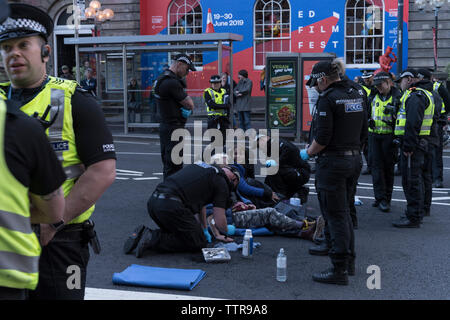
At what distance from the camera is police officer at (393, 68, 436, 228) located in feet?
23.6

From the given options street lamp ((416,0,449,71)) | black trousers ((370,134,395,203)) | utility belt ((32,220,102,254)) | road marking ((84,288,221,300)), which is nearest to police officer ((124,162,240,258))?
road marking ((84,288,221,300))

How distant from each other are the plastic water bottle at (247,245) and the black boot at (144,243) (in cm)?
100

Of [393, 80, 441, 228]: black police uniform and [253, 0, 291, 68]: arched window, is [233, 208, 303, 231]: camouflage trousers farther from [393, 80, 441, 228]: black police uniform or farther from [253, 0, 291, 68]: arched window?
[253, 0, 291, 68]: arched window

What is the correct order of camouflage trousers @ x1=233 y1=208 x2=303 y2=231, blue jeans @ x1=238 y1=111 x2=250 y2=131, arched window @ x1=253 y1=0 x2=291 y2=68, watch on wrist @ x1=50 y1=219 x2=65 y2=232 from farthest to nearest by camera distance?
arched window @ x1=253 y1=0 x2=291 y2=68 < blue jeans @ x1=238 y1=111 x2=250 y2=131 < camouflage trousers @ x1=233 y1=208 x2=303 y2=231 < watch on wrist @ x1=50 y1=219 x2=65 y2=232

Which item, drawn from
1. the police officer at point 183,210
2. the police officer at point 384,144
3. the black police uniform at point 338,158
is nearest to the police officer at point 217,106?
the police officer at point 384,144

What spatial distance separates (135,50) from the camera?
17.2m

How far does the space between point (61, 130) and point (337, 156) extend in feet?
10.3

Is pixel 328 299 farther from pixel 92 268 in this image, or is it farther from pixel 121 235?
pixel 121 235

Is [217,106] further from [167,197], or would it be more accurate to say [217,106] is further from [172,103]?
[167,197]

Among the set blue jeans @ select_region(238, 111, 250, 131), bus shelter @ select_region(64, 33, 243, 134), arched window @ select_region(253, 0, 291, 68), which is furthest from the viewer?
arched window @ select_region(253, 0, 291, 68)

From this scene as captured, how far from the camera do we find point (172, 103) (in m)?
7.52

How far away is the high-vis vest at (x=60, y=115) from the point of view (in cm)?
262

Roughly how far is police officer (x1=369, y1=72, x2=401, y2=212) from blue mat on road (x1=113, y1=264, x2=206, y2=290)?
3810 mm

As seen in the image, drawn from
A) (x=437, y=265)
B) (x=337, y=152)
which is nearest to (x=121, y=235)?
(x=337, y=152)
